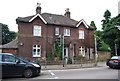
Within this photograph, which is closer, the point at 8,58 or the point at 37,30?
the point at 8,58

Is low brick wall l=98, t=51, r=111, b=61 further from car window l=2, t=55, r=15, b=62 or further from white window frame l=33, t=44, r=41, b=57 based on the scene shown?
car window l=2, t=55, r=15, b=62

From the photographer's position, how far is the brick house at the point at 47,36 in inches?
749

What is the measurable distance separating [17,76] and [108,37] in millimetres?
22493

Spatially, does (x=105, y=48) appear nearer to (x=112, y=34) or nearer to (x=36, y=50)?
(x=112, y=34)

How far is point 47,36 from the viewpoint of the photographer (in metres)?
20.5

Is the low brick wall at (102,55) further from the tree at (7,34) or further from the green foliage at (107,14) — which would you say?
the tree at (7,34)

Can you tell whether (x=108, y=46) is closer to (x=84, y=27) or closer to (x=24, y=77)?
(x=84, y=27)

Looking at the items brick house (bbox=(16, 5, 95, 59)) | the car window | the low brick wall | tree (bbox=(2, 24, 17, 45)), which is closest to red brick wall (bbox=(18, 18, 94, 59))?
brick house (bbox=(16, 5, 95, 59))

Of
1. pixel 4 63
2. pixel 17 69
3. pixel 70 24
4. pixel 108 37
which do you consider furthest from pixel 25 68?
pixel 108 37

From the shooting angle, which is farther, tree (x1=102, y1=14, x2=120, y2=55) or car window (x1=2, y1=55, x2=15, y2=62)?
tree (x1=102, y1=14, x2=120, y2=55)

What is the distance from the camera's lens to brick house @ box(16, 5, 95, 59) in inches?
749

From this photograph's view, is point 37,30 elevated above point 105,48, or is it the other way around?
point 37,30

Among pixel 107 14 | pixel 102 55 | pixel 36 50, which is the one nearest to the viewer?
pixel 36 50

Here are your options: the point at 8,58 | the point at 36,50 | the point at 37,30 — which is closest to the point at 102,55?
the point at 36,50
